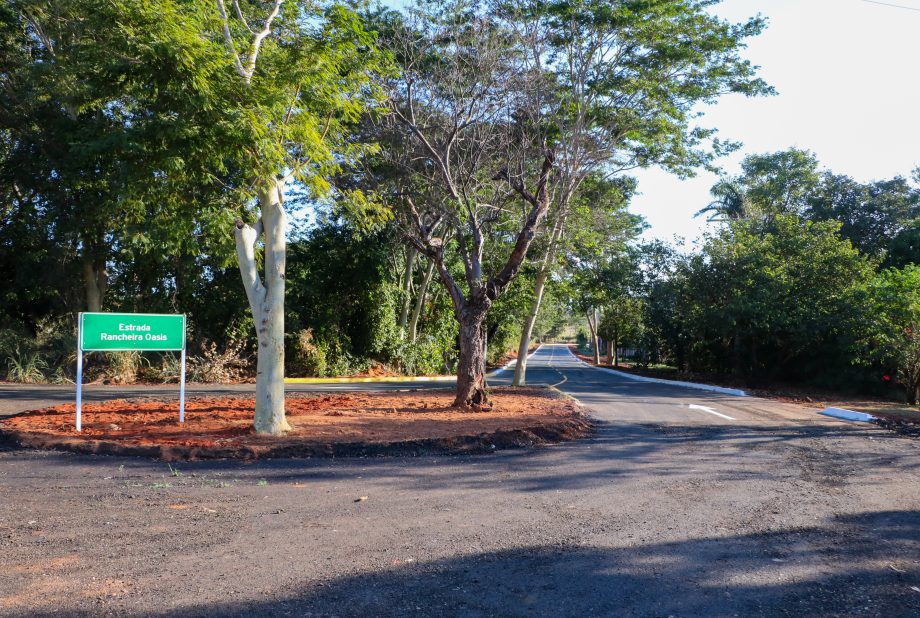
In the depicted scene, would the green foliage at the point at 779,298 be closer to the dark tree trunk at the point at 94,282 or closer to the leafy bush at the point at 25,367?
the dark tree trunk at the point at 94,282

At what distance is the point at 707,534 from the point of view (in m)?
5.60

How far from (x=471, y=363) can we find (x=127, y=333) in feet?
20.3

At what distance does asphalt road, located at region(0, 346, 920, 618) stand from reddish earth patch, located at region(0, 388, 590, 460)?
20.9 inches

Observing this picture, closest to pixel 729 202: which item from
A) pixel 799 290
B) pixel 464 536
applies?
pixel 799 290

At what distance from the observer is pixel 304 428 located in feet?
33.7

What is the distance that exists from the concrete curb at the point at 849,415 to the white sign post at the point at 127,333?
13684 millimetres

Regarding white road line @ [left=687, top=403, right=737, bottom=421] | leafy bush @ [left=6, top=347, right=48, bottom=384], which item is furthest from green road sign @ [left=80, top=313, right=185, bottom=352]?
white road line @ [left=687, top=403, right=737, bottom=421]

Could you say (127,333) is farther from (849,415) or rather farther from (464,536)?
(849,415)

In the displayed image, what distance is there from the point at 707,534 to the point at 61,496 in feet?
19.4

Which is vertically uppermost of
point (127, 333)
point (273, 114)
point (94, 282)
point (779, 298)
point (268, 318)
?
point (273, 114)

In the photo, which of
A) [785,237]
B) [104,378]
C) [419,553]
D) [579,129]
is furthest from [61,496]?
[785,237]

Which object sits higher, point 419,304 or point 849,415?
point 419,304

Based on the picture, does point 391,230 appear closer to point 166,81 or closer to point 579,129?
point 579,129

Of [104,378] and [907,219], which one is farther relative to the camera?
[907,219]
